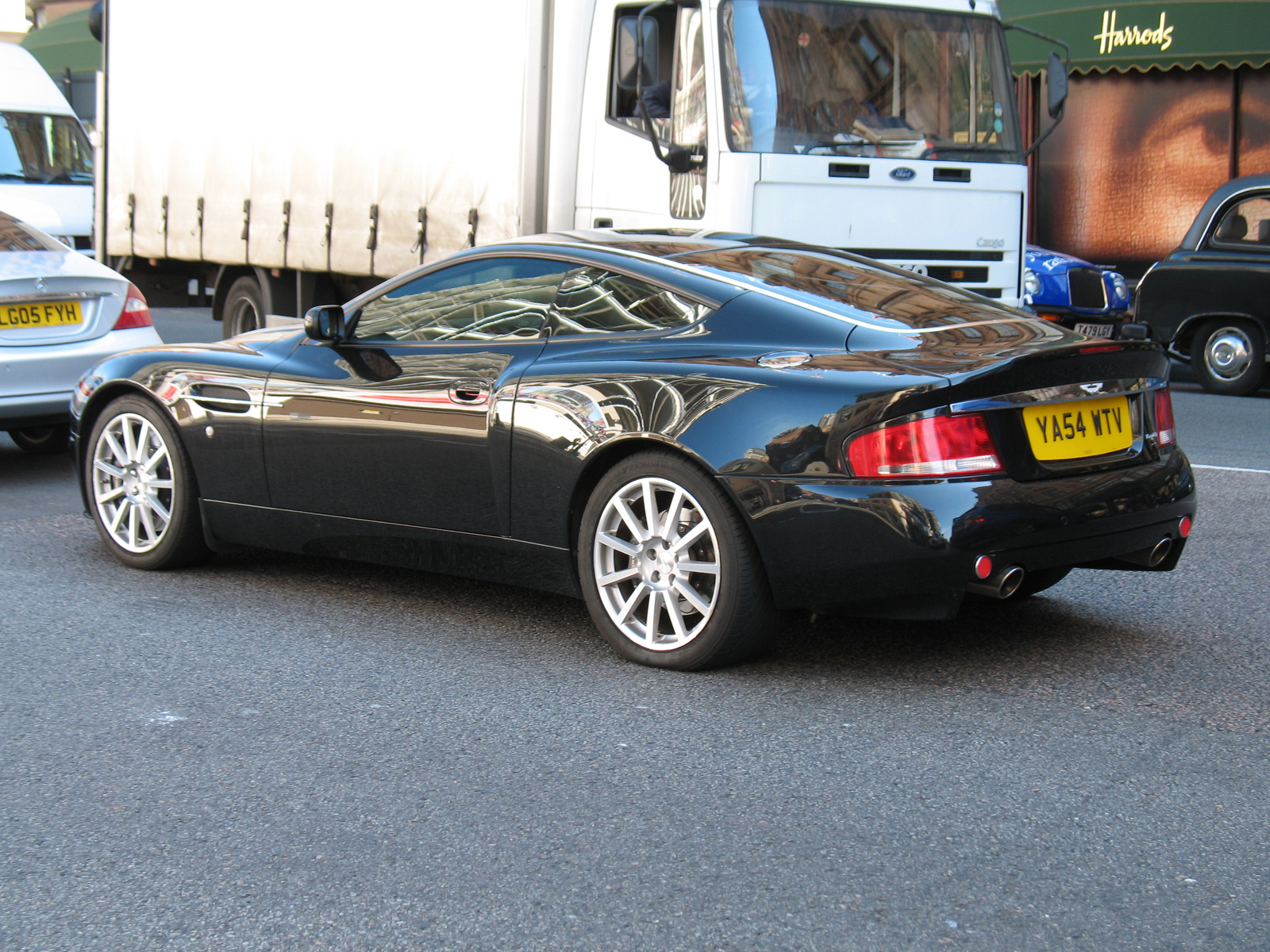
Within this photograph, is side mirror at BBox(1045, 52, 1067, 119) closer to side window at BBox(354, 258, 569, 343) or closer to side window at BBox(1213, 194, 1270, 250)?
side window at BBox(1213, 194, 1270, 250)

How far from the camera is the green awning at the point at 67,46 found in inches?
1334

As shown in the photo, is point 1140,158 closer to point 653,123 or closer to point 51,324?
point 653,123

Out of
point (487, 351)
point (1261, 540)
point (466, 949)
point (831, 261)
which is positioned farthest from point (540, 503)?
point (1261, 540)

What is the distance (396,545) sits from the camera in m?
5.14

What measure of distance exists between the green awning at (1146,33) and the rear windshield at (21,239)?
43.9 feet

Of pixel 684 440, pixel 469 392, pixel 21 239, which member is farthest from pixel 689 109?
pixel 684 440

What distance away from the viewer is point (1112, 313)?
14.9 m

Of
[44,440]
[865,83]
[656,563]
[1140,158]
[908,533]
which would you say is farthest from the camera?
[1140,158]

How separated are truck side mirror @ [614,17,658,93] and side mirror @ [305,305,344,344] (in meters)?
4.37

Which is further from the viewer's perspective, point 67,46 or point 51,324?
point 67,46

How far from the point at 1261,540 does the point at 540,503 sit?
3552 mm

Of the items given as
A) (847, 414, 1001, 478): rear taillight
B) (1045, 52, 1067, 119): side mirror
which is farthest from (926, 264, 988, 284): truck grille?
(847, 414, 1001, 478): rear taillight

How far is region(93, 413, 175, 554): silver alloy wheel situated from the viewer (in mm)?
5789

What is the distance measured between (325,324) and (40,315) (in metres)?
3.30
